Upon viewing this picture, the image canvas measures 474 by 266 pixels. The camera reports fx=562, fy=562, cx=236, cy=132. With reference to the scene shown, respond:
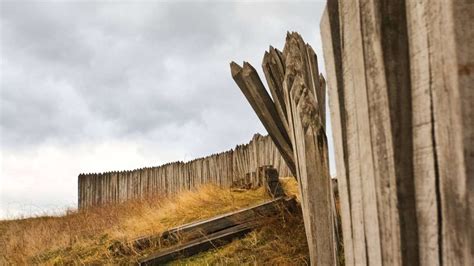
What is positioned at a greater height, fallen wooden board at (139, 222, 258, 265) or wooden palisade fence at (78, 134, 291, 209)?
wooden palisade fence at (78, 134, 291, 209)

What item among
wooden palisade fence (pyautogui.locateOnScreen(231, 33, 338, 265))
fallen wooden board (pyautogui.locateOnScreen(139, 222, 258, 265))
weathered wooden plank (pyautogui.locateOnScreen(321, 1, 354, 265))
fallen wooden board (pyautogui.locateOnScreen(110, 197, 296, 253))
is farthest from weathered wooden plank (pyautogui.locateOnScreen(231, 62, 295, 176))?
weathered wooden plank (pyautogui.locateOnScreen(321, 1, 354, 265))

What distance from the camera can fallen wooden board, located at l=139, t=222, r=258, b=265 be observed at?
596 cm

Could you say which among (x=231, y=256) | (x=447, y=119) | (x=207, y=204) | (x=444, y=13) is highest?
(x=444, y=13)

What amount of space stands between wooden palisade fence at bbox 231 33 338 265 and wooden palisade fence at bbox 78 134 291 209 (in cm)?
249

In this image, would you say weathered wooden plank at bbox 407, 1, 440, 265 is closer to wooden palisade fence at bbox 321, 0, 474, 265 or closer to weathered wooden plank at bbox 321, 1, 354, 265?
wooden palisade fence at bbox 321, 0, 474, 265

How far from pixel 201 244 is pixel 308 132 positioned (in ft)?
9.32

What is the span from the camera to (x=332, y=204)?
13.0ft

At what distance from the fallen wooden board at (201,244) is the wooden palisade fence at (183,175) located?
102 centimetres

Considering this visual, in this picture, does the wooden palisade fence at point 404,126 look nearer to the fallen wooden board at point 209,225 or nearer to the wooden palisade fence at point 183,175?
the fallen wooden board at point 209,225

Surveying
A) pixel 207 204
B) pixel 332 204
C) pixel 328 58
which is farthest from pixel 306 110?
pixel 207 204

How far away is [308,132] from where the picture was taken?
3.68 m

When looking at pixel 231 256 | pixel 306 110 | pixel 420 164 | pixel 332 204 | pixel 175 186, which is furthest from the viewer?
pixel 175 186

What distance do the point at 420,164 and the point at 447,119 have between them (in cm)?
16

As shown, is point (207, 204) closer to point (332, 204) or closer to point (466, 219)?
point (332, 204)
